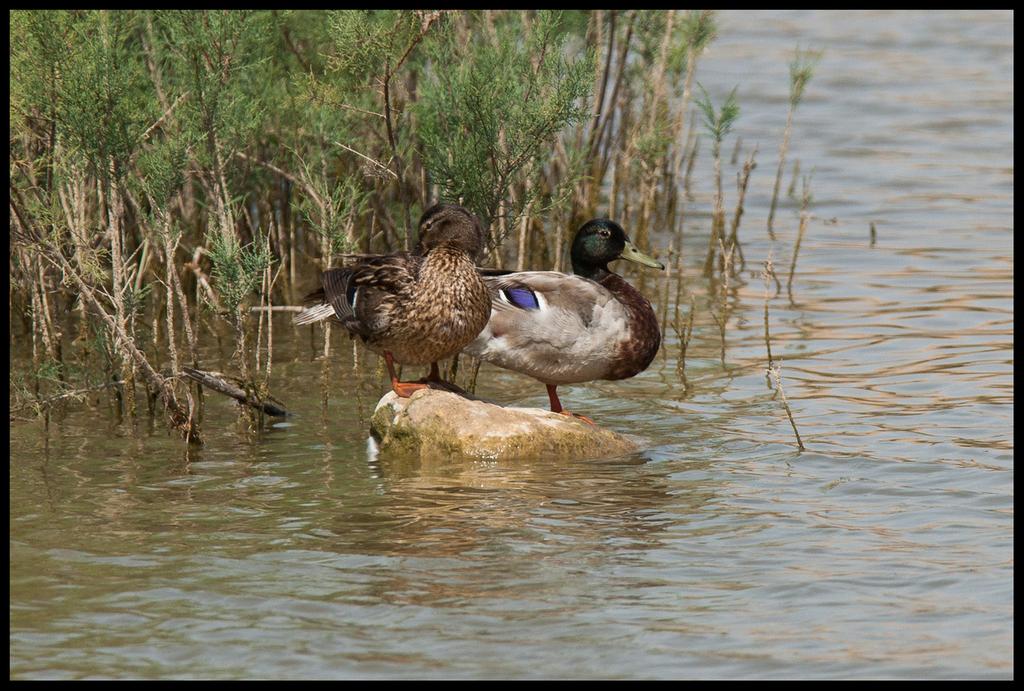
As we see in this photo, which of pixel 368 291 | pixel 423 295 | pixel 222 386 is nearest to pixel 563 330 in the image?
pixel 423 295

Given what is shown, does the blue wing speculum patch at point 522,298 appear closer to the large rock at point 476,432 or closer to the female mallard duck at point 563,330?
the female mallard duck at point 563,330

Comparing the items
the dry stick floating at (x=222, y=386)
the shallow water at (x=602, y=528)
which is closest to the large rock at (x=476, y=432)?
the shallow water at (x=602, y=528)

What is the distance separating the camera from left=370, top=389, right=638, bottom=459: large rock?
7879 mm

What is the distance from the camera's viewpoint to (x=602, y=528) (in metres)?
6.81

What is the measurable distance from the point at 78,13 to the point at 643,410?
3.90 meters

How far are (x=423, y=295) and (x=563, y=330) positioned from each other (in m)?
0.84

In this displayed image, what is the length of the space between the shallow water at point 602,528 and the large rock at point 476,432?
0.34 feet

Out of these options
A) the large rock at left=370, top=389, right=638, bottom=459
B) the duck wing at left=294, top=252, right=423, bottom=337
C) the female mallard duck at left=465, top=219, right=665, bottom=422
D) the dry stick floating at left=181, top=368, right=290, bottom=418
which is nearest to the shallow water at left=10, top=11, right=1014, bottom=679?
the large rock at left=370, top=389, right=638, bottom=459

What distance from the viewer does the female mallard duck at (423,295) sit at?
7688 mm

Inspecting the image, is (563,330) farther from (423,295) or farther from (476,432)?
(423,295)

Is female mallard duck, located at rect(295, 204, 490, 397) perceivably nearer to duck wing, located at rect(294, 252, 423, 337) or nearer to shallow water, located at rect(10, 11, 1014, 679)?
duck wing, located at rect(294, 252, 423, 337)

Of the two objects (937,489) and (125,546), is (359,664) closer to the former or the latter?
(125,546)

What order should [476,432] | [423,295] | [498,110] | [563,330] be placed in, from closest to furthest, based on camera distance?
[423,295]
[476,432]
[563,330]
[498,110]

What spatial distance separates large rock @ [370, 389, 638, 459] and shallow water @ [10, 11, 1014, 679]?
103 mm
